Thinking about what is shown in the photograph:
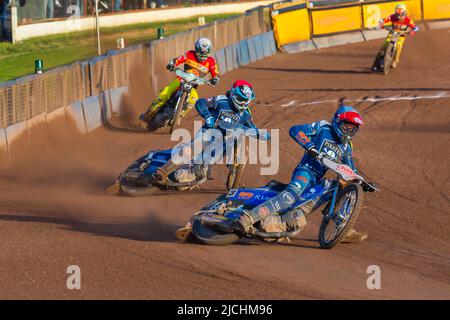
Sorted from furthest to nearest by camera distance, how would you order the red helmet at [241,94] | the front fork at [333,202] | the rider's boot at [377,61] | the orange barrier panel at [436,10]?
the orange barrier panel at [436,10] < the rider's boot at [377,61] < the red helmet at [241,94] < the front fork at [333,202]

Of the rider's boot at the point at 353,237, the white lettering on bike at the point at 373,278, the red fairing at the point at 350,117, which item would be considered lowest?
the rider's boot at the point at 353,237

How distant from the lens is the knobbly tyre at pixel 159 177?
14914 millimetres

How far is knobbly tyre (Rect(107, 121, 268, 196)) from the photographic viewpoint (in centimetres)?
1491

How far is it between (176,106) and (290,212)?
327 inches

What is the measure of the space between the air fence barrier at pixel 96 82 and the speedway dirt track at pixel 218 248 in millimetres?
399

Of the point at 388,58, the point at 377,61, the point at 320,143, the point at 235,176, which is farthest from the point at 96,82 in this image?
the point at 320,143

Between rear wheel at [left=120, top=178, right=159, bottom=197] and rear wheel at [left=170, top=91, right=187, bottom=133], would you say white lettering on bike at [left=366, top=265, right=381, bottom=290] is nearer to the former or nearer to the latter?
rear wheel at [left=120, top=178, right=159, bottom=197]

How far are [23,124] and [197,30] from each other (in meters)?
10.8

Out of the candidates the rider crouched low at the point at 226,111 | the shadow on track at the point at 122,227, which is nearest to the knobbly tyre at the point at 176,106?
the rider crouched low at the point at 226,111

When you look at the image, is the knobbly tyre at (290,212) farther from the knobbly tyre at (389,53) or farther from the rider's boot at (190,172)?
the knobbly tyre at (389,53)

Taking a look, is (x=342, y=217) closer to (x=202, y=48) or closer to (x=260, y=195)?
(x=260, y=195)

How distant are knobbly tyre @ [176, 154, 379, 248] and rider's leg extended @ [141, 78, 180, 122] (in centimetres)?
848

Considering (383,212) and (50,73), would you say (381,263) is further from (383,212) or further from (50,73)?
(50,73)
